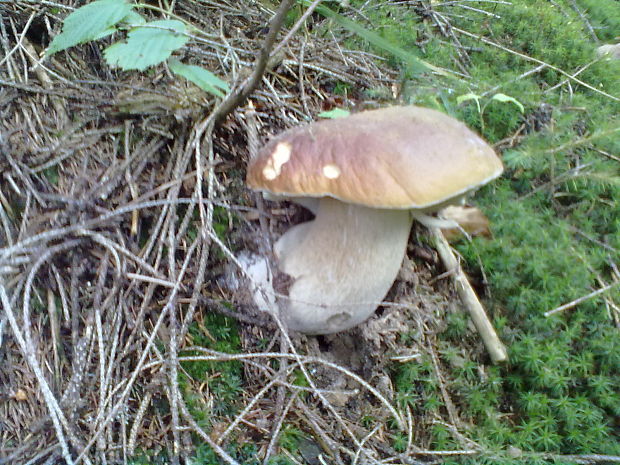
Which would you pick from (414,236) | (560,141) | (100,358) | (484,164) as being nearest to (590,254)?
(560,141)

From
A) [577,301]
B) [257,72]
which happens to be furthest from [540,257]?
[257,72]

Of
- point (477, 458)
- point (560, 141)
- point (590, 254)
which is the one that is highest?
point (560, 141)

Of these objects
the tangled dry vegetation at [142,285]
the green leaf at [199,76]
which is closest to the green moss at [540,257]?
the tangled dry vegetation at [142,285]

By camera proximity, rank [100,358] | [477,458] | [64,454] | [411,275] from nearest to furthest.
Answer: [64,454], [100,358], [477,458], [411,275]

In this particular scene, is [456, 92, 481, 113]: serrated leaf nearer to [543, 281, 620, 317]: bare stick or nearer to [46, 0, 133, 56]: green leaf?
[543, 281, 620, 317]: bare stick

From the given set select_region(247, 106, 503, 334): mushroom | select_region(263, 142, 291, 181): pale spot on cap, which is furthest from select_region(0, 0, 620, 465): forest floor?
select_region(263, 142, 291, 181): pale spot on cap

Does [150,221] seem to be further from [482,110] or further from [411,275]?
[482,110]

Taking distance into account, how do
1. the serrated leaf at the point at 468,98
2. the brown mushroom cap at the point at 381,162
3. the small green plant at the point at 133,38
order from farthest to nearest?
the serrated leaf at the point at 468,98 < the small green plant at the point at 133,38 < the brown mushroom cap at the point at 381,162

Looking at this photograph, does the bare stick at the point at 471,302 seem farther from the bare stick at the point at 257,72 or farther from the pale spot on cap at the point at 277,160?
the bare stick at the point at 257,72
